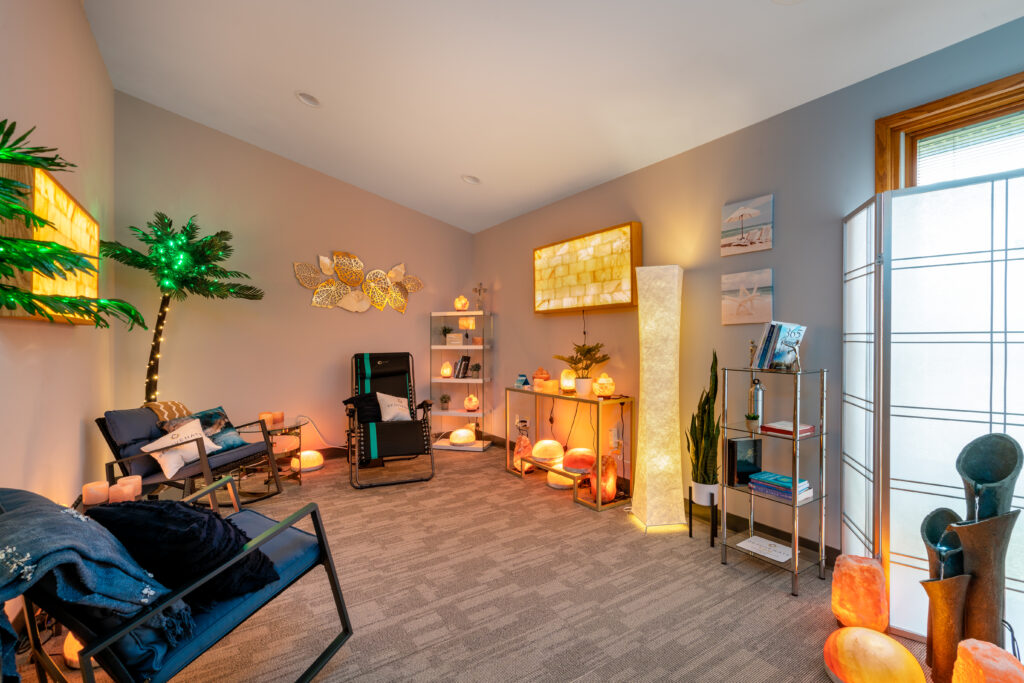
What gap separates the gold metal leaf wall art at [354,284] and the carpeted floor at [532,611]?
8.26ft

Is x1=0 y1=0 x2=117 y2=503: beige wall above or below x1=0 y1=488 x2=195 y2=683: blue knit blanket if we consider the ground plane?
above

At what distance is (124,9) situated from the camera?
2875 millimetres

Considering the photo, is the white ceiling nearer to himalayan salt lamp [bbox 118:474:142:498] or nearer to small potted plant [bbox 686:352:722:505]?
small potted plant [bbox 686:352:722:505]

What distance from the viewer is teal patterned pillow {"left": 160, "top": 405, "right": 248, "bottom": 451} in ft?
10.7

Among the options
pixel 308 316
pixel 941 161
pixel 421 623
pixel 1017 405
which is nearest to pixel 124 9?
pixel 308 316

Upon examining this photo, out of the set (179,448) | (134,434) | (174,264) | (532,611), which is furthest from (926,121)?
(134,434)

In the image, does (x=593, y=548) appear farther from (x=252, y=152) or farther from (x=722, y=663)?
(x=252, y=152)

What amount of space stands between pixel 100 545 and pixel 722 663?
7.03ft

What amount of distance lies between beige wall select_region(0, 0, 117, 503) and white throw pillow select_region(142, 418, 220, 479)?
0.41m

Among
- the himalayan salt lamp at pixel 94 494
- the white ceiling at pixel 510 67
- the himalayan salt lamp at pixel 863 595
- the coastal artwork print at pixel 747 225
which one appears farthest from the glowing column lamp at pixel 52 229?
the coastal artwork print at pixel 747 225

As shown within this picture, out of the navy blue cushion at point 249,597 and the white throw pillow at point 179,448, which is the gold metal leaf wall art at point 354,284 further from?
the navy blue cushion at point 249,597

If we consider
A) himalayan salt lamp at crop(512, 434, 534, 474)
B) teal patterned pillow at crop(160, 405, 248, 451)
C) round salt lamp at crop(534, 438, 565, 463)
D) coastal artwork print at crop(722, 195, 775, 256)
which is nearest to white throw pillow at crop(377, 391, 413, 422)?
himalayan salt lamp at crop(512, 434, 534, 474)

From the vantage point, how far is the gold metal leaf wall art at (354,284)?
15.6 feet

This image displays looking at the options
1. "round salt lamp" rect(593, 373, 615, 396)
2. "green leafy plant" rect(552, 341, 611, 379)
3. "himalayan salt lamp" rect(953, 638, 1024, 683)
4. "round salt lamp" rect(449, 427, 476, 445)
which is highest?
"green leafy plant" rect(552, 341, 611, 379)
